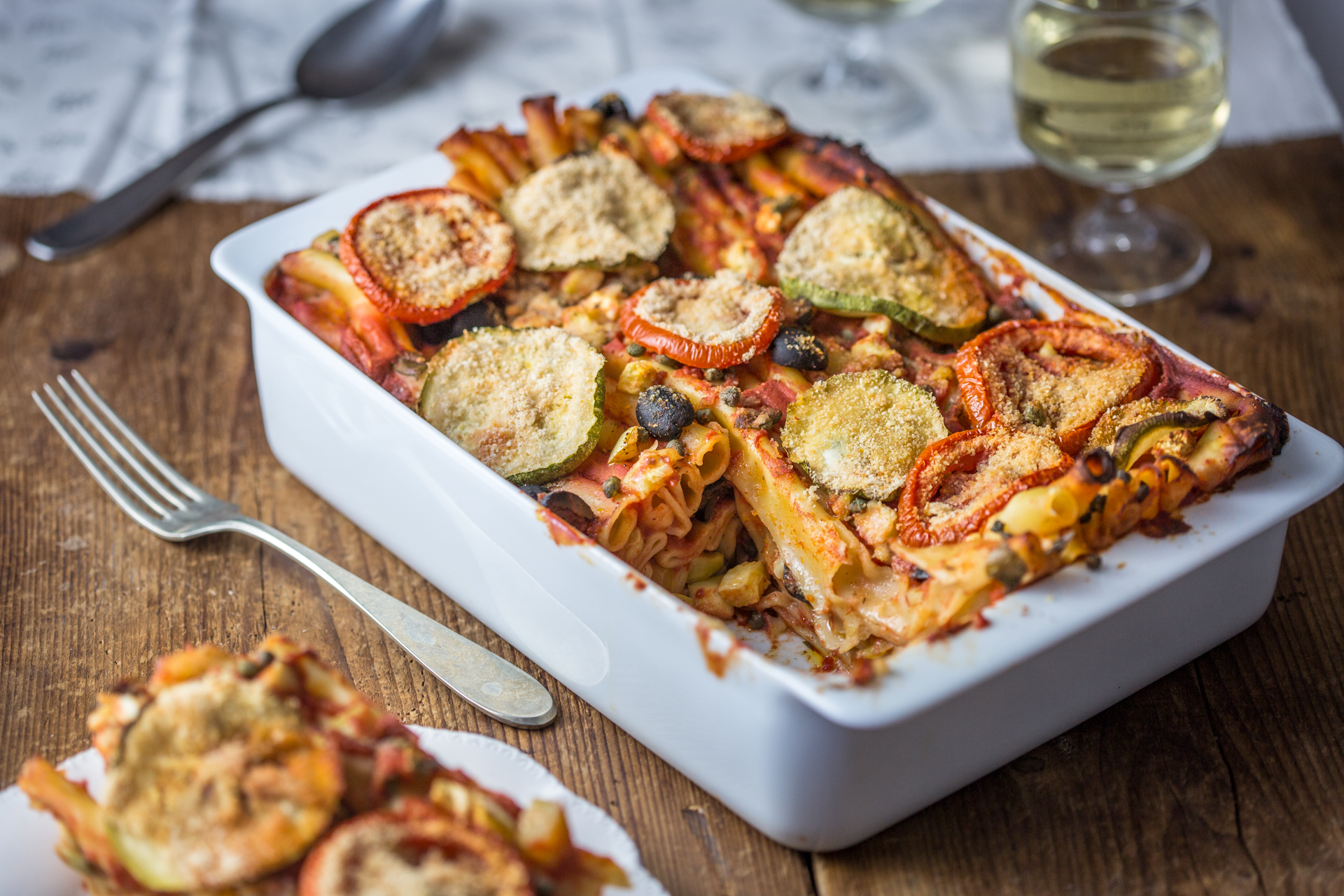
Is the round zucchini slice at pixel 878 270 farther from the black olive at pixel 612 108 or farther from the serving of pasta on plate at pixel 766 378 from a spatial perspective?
the black olive at pixel 612 108

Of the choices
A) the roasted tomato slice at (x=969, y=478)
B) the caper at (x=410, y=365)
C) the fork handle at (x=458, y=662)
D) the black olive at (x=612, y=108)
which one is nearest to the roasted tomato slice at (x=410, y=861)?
the fork handle at (x=458, y=662)

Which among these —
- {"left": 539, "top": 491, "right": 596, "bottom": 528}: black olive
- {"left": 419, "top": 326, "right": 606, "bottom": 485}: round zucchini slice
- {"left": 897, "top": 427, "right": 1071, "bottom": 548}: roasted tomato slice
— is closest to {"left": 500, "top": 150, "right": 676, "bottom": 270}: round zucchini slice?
{"left": 419, "top": 326, "right": 606, "bottom": 485}: round zucchini slice

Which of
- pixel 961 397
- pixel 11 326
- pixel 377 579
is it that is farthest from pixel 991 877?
pixel 11 326

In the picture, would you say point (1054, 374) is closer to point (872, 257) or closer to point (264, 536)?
point (872, 257)

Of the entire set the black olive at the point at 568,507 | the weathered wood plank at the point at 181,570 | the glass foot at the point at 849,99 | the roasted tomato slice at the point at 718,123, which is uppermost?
the roasted tomato slice at the point at 718,123

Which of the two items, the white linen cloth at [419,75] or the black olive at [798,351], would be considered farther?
the white linen cloth at [419,75]

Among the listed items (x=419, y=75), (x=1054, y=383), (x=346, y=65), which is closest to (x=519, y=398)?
(x=1054, y=383)

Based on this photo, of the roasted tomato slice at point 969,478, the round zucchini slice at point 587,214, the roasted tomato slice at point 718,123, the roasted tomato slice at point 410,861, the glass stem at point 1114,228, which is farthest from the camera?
the glass stem at point 1114,228
